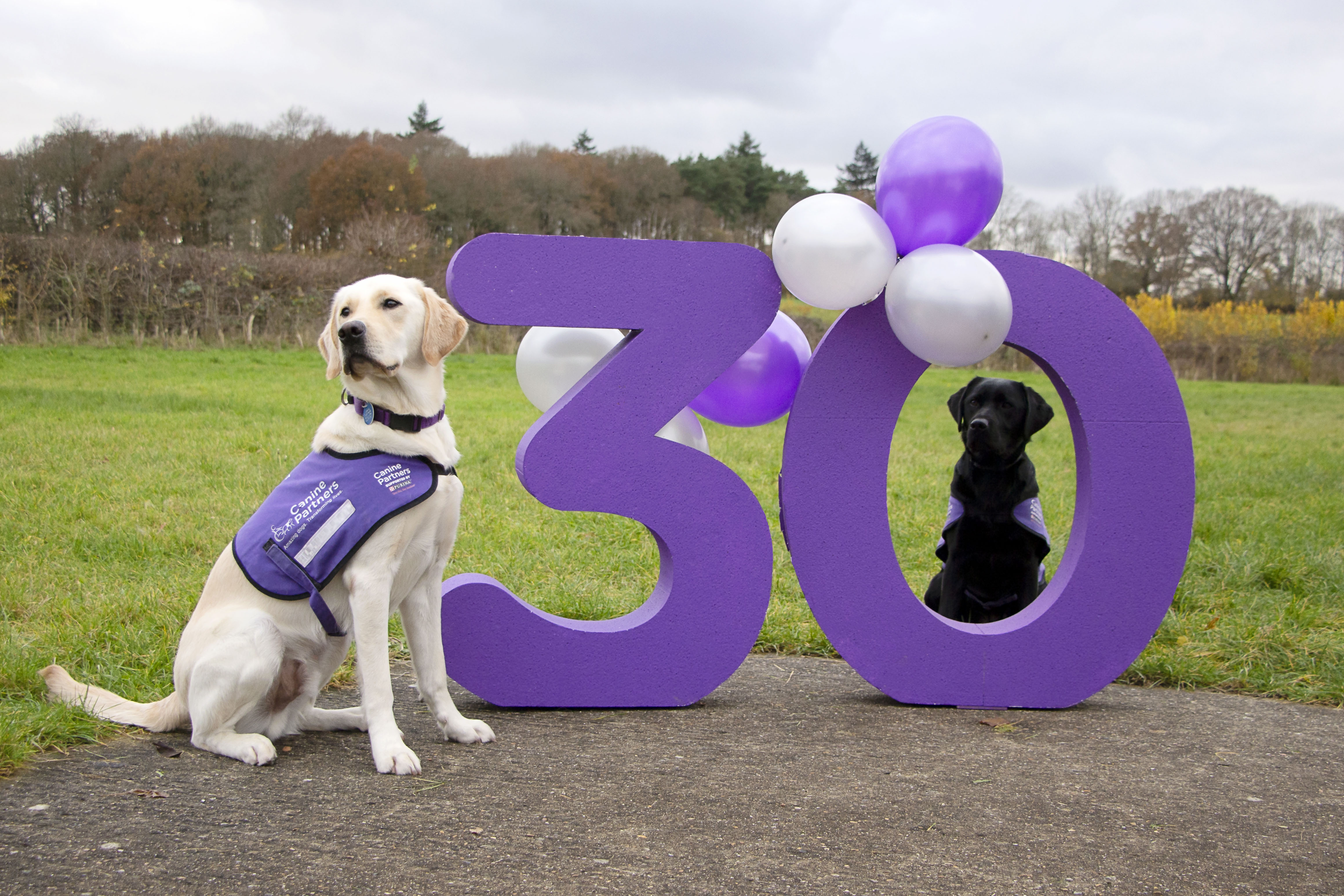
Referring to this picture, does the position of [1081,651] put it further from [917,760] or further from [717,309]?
[717,309]

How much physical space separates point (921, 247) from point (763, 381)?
0.93 meters

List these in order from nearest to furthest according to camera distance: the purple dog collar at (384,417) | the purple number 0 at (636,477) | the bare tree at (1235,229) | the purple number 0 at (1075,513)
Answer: the purple dog collar at (384,417)
the purple number 0 at (636,477)
the purple number 0 at (1075,513)
the bare tree at (1235,229)

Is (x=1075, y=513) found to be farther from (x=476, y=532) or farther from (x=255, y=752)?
(x=476, y=532)

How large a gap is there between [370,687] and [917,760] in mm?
1854

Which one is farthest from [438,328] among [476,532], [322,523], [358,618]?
[476,532]

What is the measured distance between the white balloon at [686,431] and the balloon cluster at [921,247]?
804 millimetres

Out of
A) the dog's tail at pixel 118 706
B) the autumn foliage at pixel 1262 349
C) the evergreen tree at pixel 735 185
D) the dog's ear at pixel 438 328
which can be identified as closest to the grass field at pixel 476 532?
the dog's tail at pixel 118 706

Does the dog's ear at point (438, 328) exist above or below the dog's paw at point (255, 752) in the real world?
above

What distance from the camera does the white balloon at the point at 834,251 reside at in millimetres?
3475

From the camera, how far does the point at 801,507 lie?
12.5 ft

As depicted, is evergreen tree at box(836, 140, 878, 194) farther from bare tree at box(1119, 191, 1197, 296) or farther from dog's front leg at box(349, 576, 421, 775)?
dog's front leg at box(349, 576, 421, 775)

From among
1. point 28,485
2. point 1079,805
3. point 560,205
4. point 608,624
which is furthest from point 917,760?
point 560,205

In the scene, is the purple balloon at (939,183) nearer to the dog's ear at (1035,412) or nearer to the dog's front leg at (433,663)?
the dog's ear at (1035,412)

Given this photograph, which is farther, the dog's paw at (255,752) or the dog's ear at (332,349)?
the dog's ear at (332,349)
